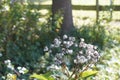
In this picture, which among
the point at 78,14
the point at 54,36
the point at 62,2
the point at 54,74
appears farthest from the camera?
the point at 78,14

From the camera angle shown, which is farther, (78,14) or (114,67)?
(78,14)

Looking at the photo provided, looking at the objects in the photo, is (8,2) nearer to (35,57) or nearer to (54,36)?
(35,57)

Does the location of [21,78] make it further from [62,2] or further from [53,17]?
[62,2]

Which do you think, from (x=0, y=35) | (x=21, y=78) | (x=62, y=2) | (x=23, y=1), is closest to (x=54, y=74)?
(x=21, y=78)

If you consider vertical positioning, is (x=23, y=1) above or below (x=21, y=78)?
above

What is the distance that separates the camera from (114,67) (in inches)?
249

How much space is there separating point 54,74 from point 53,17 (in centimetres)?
327

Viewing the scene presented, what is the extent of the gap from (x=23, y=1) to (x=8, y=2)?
706 mm

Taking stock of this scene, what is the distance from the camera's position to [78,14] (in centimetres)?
1252

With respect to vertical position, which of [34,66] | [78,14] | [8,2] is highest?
[8,2]

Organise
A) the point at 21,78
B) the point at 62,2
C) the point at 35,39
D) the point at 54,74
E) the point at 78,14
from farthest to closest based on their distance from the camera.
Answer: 1. the point at 78,14
2. the point at 62,2
3. the point at 35,39
4. the point at 21,78
5. the point at 54,74

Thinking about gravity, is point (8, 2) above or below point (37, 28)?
above

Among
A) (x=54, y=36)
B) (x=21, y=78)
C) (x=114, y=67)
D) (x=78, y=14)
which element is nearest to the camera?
(x=21, y=78)

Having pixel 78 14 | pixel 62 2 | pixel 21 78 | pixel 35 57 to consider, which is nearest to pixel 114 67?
pixel 35 57
